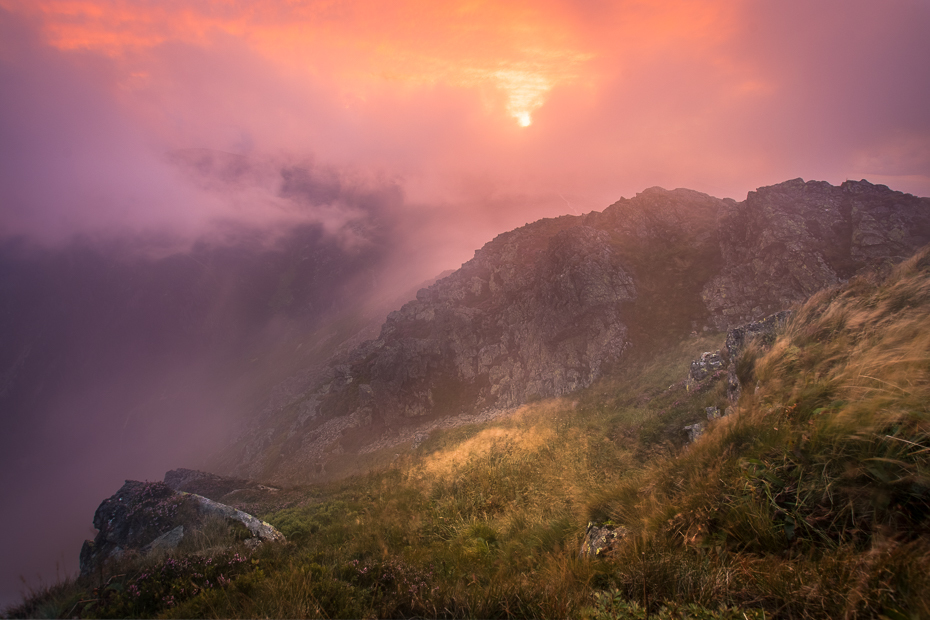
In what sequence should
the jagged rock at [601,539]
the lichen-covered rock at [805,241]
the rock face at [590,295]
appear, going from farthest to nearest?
1. the rock face at [590,295]
2. the lichen-covered rock at [805,241]
3. the jagged rock at [601,539]

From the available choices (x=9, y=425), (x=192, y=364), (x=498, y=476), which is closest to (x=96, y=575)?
(x=498, y=476)

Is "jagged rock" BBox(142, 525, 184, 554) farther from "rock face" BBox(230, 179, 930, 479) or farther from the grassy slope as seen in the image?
"rock face" BBox(230, 179, 930, 479)

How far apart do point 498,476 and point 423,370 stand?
50.4m

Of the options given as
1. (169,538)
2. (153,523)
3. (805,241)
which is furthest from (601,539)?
(805,241)

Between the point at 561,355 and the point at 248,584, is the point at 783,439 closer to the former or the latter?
the point at 248,584

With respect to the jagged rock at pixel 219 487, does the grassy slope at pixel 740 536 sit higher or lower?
higher

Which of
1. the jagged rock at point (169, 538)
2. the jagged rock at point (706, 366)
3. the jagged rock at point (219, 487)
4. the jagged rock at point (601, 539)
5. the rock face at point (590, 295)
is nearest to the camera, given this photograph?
the jagged rock at point (601, 539)

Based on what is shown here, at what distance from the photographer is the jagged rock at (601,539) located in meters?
3.80

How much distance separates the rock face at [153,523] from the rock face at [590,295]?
3877 cm

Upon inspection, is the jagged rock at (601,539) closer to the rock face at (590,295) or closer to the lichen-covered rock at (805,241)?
the rock face at (590,295)

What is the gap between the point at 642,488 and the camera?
4.51 meters

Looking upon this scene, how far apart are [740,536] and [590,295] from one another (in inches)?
1946

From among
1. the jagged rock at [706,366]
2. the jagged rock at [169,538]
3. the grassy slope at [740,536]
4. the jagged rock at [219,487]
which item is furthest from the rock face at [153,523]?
the jagged rock at [706,366]

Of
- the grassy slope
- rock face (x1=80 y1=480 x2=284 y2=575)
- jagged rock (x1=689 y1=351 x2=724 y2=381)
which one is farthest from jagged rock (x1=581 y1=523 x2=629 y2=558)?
jagged rock (x1=689 y1=351 x2=724 y2=381)
